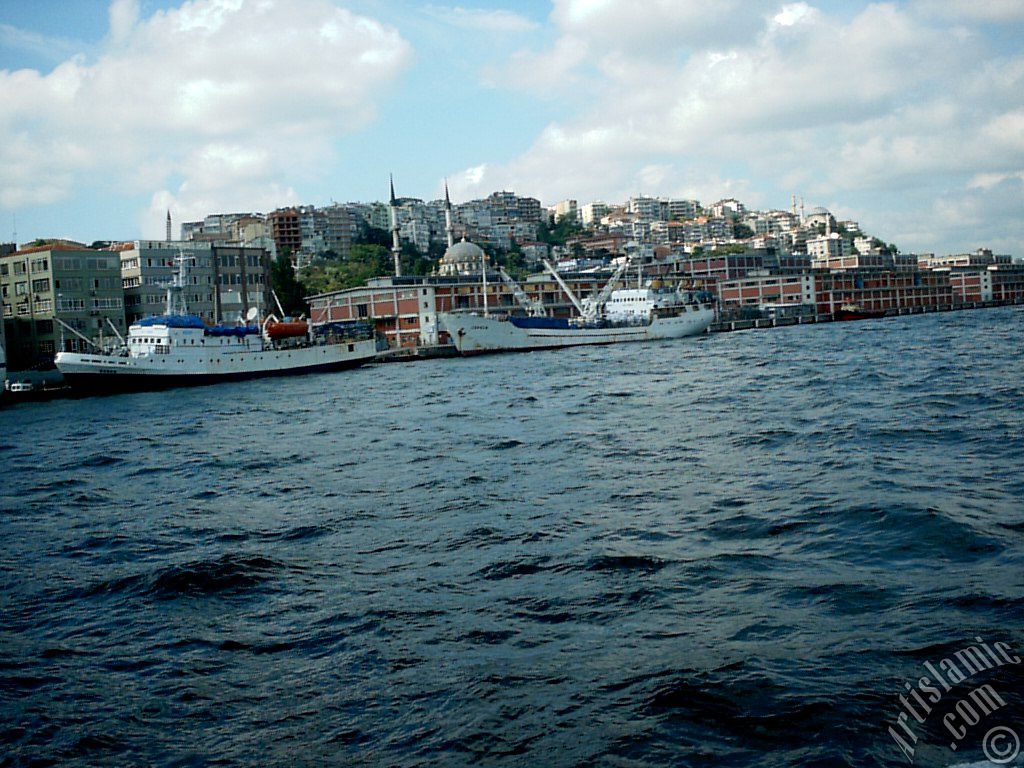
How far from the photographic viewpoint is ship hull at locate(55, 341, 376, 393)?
44.5m

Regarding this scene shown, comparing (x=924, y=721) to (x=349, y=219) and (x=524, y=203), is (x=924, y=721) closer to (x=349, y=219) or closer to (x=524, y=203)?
(x=349, y=219)

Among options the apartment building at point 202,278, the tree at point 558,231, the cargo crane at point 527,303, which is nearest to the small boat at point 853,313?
the cargo crane at point 527,303

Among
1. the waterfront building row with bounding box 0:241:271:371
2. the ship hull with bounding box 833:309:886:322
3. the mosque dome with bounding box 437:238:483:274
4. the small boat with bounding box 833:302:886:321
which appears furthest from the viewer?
the mosque dome with bounding box 437:238:483:274

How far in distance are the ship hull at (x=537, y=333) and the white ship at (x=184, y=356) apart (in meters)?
10.9

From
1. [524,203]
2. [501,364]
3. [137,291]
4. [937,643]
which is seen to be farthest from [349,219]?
[937,643]

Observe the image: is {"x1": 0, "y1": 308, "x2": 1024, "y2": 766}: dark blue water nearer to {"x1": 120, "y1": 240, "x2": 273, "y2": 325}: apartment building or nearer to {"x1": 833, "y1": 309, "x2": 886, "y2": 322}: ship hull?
{"x1": 120, "y1": 240, "x2": 273, "y2": 325}: apartment building

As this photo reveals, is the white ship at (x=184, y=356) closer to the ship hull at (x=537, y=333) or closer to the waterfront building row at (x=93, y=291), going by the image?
the waterfront building row at (x=93, y=291)

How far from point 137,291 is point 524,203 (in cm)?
12186

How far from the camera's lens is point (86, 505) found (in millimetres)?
14766

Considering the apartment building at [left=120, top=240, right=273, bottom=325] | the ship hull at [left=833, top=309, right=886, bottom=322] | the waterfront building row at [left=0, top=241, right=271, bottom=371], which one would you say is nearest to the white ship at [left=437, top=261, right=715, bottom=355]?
the apartment building at [left=120, top=240, right=273, bottom=325]

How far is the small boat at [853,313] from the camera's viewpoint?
100250 millimetres

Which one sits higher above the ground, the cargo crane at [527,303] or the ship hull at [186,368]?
the cargo crane at [527,303]

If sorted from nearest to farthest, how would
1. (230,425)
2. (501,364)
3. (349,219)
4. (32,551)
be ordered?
1. (32,551)
2. (230,425)
3. (501,364)
4. (349,219)

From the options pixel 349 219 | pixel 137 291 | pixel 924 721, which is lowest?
pixel 924 721
